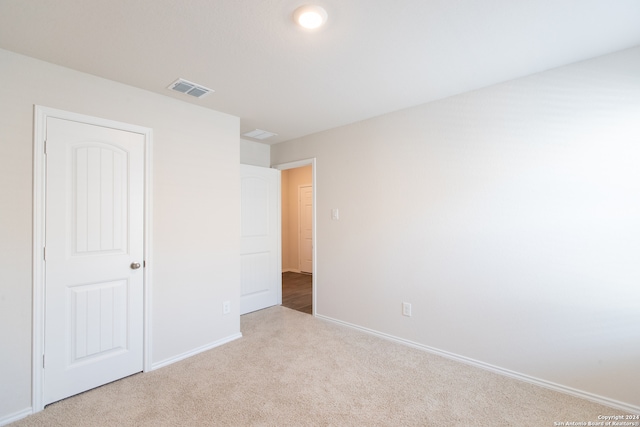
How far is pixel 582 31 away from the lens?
5.61ft

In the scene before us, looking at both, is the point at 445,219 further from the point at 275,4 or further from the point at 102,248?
the point at 102,248

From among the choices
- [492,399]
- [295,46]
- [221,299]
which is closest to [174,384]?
[221,299]

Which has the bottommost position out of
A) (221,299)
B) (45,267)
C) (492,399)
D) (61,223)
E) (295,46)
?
(492,399)

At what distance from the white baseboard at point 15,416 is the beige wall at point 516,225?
2758 millimetres

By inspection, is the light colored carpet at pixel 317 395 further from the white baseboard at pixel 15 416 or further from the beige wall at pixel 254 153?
the beige wall at pixel 254 153

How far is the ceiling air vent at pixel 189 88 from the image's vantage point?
91.3 inches

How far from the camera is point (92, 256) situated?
7.13 feet

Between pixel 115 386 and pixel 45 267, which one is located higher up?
pixel 45 267

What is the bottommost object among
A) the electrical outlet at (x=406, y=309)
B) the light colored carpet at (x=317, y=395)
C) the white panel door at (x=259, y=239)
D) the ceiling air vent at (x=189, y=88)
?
the light colored carpet at (x=317, y=395)

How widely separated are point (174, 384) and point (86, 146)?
196 centimetres

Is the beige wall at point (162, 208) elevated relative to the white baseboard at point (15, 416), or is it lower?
elevated

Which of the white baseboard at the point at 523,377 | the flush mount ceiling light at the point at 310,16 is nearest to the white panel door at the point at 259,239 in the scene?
the white baseboard at the point at 523,377

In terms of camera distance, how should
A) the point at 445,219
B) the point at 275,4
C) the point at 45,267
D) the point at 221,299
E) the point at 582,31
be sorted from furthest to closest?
the point at 221,299 → the point at 445,219 → the point at 45,267 → the point at 582,31 → the point at 275,4

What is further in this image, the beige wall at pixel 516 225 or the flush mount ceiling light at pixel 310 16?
the beige wall at pixel 516 225
